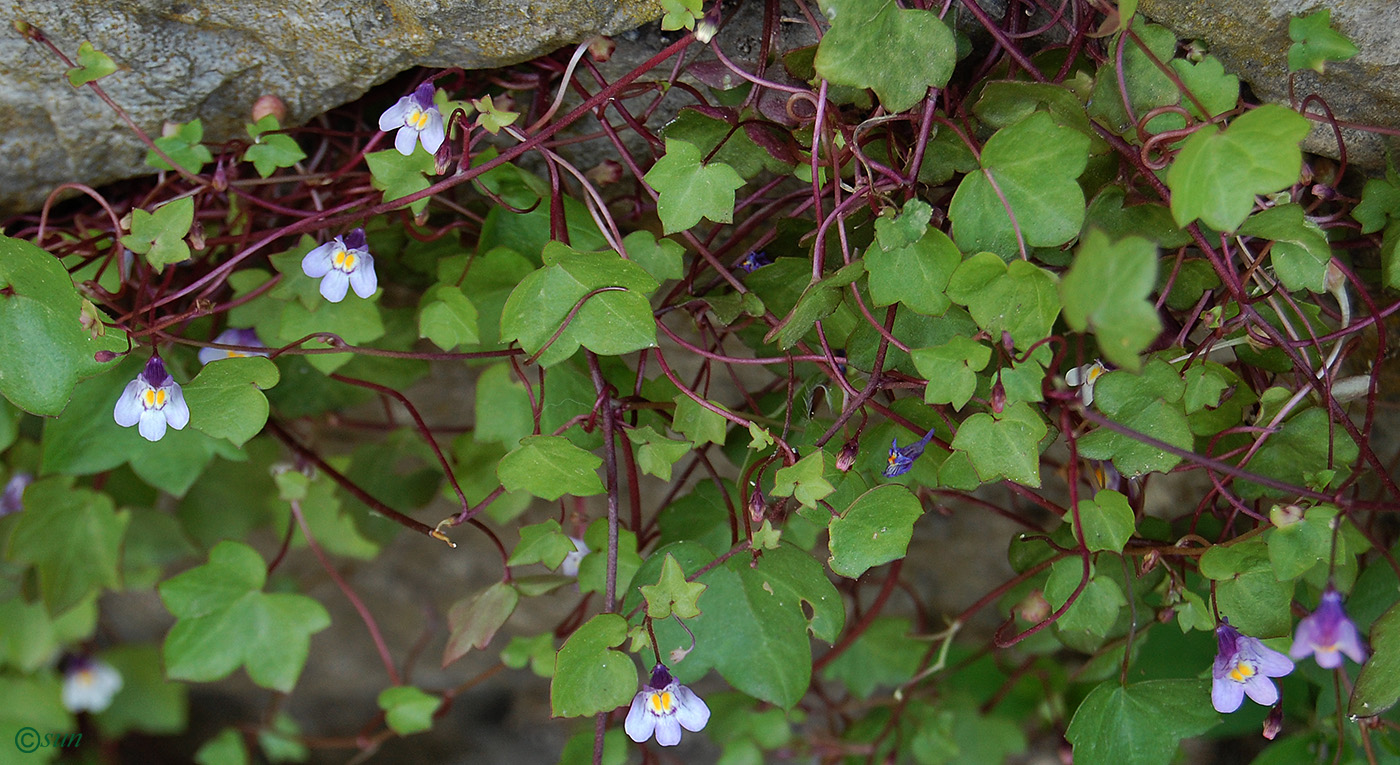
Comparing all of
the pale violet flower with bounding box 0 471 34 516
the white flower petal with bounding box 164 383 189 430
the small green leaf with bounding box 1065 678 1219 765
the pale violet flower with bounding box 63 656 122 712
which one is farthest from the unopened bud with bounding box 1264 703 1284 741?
the pale violet flower with bounding box 63 656 122 712

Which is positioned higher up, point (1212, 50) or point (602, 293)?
point (1212, 50)

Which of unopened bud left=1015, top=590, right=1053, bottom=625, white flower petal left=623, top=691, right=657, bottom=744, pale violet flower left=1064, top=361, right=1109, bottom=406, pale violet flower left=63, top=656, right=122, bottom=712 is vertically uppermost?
pale violet flower left=1064, top=361, right=1109, bottom=406

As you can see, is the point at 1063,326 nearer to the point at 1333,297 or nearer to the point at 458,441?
the point at 1333,297

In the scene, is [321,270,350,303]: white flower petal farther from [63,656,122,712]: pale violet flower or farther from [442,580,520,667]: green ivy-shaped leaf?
[63,656,122,712]: pale violet flower

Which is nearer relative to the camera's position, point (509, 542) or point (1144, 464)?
point (1144, 464)

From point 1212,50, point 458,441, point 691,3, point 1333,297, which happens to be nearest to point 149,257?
point 458,441

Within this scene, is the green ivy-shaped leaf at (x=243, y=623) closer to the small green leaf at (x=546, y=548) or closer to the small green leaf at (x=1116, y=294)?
the small green leaf at (x=546, y=548)

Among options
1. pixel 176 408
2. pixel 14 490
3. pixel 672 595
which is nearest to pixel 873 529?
pixel 672 595
